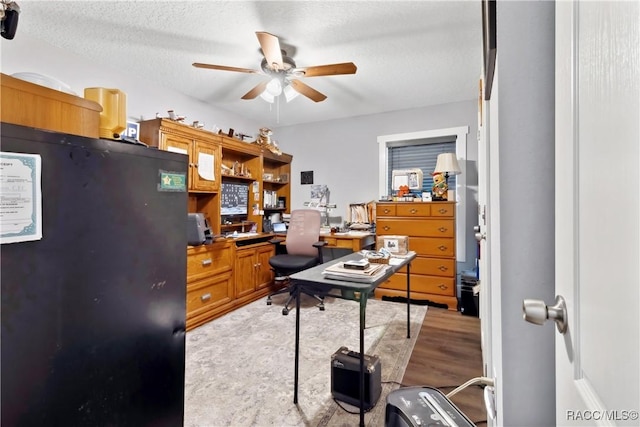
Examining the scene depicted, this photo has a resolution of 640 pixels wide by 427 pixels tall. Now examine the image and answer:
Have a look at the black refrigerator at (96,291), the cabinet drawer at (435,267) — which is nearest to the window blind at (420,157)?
the cabinet drawer at (435,267)

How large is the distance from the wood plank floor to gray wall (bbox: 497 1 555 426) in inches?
45.7

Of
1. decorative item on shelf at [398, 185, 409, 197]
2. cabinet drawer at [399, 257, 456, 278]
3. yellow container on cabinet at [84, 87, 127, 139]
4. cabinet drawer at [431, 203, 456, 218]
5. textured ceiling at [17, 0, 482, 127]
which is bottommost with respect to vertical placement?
cabinet drawer at [399, 257, 456, 278]

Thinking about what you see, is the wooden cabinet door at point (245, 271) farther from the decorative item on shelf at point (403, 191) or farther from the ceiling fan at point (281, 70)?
the decorative item on shelf at point (403, 191)

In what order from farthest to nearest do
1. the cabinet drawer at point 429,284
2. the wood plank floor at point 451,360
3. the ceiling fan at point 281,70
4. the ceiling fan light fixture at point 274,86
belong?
the cabinet drawer at point 429,284 < the ceiling fan light fixture at point 274,86 < the ceiling fan at point 281,70 < the wood plank floor at point 451,360

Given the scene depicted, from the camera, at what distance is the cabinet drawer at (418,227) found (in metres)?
3.23

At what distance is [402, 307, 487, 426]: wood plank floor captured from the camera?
1.71 m

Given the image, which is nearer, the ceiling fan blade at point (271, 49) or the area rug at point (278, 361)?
the area rug at point (278, 361)

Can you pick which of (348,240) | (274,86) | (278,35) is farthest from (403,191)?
(278,35)

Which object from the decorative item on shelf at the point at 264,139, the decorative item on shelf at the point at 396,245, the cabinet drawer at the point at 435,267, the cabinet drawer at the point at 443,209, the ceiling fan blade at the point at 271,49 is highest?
the ceiling fan blade at the point at 271,49

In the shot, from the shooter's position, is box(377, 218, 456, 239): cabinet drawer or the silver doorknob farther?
box(377, 218, 456, 239): cabinet drawer

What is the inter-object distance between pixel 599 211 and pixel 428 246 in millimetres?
3083

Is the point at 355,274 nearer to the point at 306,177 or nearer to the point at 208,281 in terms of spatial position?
the point at 208,281

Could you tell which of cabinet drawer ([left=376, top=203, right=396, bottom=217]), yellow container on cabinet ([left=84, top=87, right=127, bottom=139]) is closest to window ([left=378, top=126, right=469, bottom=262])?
cabinet drawer ([left=376, top=203, right=396, bottom=217])

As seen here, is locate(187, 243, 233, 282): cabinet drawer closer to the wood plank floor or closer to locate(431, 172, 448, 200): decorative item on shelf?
the wood plank floor
